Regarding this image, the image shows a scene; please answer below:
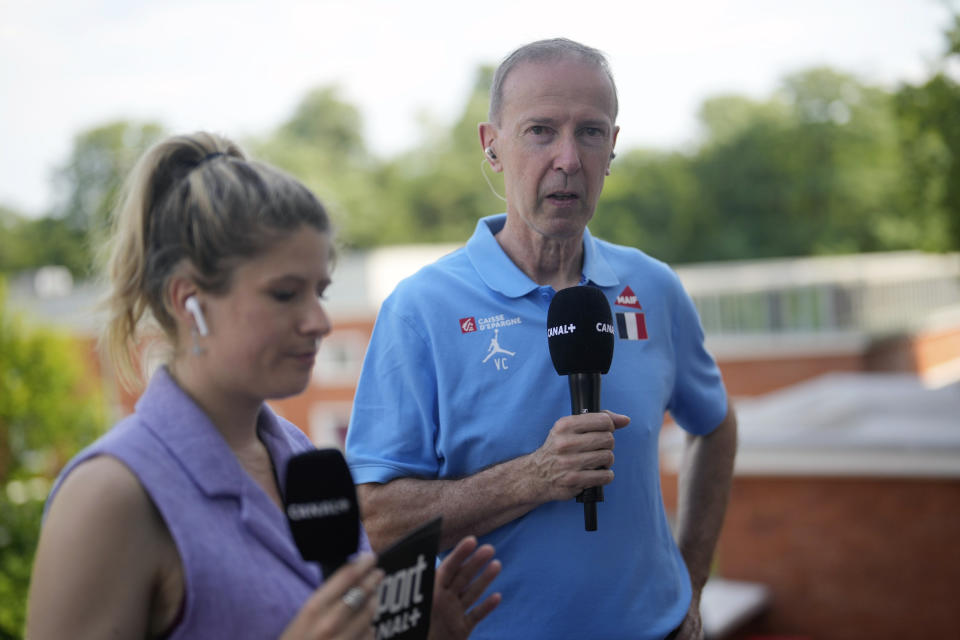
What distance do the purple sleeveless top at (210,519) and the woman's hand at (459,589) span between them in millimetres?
309

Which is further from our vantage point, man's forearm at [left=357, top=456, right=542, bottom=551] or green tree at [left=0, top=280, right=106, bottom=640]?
green tree at [left=0, top=280, right=106, bottom=640]

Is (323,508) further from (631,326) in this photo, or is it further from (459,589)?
(631,326)

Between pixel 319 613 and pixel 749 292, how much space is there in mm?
18172

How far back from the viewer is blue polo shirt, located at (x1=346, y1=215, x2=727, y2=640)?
2129mm

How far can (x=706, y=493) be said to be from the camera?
2707mm

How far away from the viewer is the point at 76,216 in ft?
141

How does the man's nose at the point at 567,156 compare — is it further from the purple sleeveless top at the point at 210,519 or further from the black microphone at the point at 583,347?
the purple sleeveless top at the point at 210,519

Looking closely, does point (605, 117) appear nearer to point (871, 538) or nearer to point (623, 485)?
point (623, 485)

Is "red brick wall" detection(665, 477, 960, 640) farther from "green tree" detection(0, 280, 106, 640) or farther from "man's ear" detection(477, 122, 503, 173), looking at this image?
"green tree" detection(0, 280, 106, 640)

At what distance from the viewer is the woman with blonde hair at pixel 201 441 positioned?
1308 millimetres

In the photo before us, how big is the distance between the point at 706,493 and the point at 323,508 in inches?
66.0

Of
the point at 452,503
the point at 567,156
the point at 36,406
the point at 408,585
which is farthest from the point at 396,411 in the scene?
the point at 36,406

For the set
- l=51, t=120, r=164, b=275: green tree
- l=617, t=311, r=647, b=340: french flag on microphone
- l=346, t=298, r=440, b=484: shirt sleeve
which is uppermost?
l=51, t=120, r=164, b=275: green tree

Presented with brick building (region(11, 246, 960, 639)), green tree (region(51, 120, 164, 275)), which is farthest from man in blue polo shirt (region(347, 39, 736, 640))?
green tree (region(51, 120, 164, 275))
